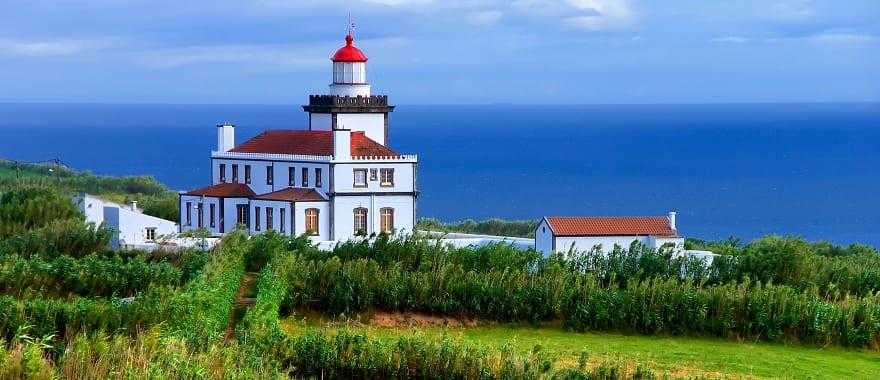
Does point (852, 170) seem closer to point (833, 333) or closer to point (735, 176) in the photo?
point (735, 176)

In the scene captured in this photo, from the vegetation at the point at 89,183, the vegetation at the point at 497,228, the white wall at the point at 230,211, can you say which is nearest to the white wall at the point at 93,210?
the white wall at the point at 230,211

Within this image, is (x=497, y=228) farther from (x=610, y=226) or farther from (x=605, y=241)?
(x=605, y=241)

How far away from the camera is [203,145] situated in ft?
637

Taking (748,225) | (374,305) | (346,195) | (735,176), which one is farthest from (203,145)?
(374,305)

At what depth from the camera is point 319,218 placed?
133ft

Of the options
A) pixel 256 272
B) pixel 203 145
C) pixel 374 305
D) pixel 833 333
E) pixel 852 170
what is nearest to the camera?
pixel 833 333

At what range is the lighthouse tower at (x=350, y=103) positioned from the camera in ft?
142

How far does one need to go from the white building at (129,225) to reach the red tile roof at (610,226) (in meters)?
8.83

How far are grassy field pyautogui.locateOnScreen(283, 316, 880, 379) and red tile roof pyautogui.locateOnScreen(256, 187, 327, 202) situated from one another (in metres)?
12.3

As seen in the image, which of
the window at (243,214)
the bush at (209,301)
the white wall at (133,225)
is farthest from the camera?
the window at (243,214)

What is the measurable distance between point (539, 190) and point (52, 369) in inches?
4003

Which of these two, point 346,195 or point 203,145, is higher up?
point 203,145

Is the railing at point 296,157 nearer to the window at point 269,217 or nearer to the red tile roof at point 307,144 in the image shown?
the red tile roof at point 307,144

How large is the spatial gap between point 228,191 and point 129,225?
322 centimetres
